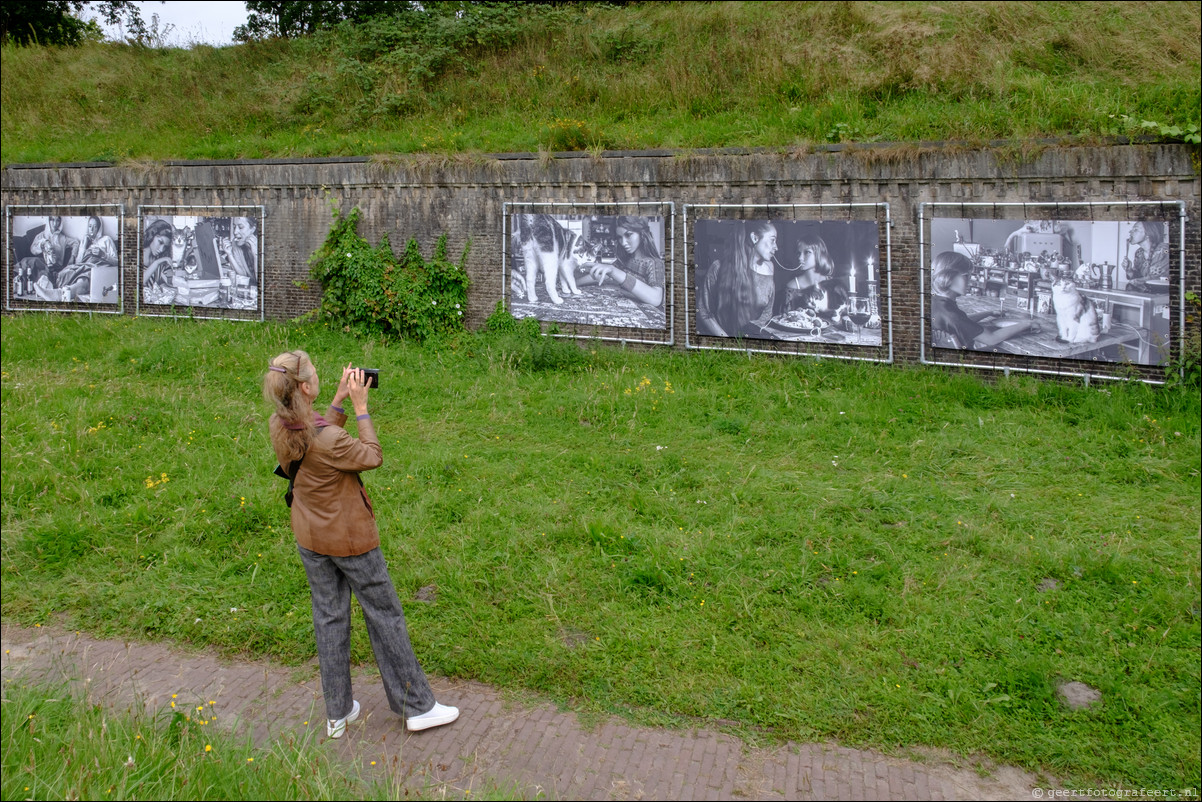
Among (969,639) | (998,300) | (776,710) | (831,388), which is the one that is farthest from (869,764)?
(998,300)

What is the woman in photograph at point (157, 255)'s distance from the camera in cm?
1603

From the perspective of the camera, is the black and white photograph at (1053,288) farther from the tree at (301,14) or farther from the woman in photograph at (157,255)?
the tree at (301,14)

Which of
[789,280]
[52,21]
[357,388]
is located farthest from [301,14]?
[357,388]

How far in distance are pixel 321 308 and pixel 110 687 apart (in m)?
9.88

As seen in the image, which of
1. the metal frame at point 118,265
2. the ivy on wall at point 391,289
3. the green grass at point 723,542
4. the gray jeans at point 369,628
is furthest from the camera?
the metal frame at point 118,265

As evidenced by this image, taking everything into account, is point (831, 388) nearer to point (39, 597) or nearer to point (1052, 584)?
point (1052, 584)

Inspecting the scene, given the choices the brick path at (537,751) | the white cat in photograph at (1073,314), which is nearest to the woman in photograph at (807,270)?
the white cat in photograph at (1073,314)

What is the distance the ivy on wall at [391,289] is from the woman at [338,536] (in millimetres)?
9169

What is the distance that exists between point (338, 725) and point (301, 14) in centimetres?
2332

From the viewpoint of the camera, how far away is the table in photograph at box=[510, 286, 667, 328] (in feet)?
43.4

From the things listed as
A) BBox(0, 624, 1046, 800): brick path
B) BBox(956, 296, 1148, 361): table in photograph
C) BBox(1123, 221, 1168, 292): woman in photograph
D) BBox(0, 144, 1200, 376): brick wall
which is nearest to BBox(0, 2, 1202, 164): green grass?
BBox(0, 144, 1200, 376): brick wall

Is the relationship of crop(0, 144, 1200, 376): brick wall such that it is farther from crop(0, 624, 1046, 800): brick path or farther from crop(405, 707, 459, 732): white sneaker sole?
crop(405, 707, 459, 732): white sneaker sole

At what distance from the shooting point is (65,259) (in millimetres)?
16734

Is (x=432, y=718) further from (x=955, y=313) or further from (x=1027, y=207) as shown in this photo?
(x=1027, y=207)
